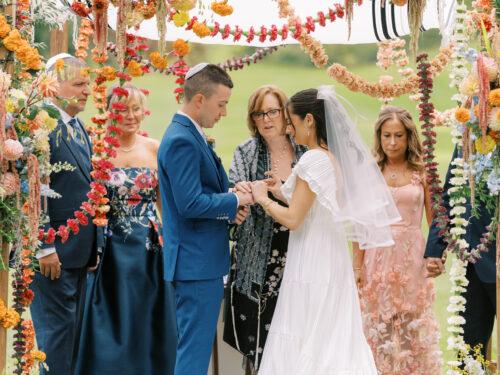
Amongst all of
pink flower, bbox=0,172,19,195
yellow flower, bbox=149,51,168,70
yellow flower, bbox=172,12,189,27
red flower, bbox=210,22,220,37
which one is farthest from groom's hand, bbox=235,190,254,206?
red flower, bbox=210,22,220,37

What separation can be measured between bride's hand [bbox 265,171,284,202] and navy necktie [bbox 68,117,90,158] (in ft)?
3.96

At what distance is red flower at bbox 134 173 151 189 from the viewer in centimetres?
612

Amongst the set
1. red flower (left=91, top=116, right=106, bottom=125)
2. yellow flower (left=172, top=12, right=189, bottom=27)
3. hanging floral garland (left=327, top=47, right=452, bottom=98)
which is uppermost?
yellow flower (left=172, top=12, right=189, bottom=27)

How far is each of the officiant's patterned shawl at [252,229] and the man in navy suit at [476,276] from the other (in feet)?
3.17

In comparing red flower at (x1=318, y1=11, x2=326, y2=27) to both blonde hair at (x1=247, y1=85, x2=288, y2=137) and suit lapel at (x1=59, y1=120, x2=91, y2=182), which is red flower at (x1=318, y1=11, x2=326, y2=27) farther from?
suit lapel at (x1=59, y1=120, x2=91, y2=182)

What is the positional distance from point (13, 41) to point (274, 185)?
1800 millimetres

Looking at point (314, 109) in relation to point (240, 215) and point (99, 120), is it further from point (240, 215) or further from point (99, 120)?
point (99, 120)

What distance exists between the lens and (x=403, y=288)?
20.3 ft

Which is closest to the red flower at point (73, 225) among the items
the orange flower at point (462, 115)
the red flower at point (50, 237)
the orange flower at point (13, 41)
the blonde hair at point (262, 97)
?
the red flower at point (50, 237)

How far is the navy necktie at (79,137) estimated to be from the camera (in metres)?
5.93

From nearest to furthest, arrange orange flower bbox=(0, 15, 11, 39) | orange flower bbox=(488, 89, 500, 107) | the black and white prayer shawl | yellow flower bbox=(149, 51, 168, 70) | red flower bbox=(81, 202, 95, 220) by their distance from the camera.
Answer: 1. orange flower bbox=(488, 89, 500, 107)
2. orange flower bbox=(0, 15, 11, 39)
3. yellow flower bbox=(149, 51, 168, 70)
4. red flower bbox=(81, 202, 95, 220)
5. the black and white prayer shawl

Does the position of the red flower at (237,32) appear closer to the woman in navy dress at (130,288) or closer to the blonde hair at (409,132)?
the woman in navy dress at (130,288)

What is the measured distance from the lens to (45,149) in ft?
15.4

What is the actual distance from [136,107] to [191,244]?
1442mm
